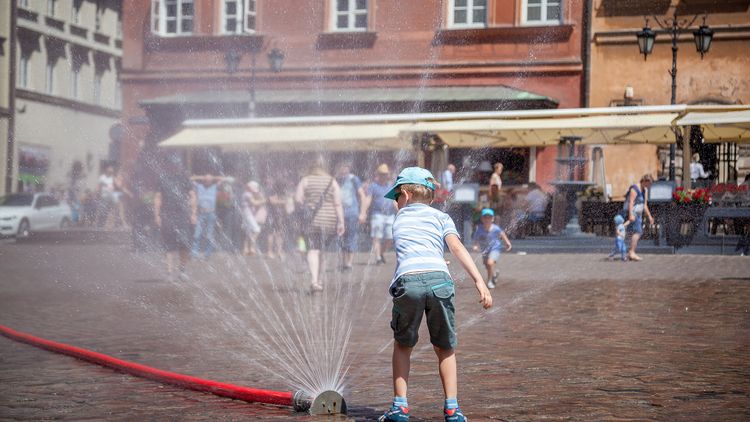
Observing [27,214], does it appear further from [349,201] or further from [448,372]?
[448,372]

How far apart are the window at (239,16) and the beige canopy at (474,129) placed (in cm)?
442

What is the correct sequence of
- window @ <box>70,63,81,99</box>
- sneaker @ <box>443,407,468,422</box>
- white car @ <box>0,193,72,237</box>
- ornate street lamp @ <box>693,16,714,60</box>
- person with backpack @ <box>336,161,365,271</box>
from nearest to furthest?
1. sneaker @ <box>443,407,468,422</box>
2. person with backpack @ <box>336,161,365,271</box>
3. ornate street lamp @ <box>693,16,714,60</box>
4. white car @ <box>0,193,72,237</box>
5. window @ <box>70,63,81,99</box>

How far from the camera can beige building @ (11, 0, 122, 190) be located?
3747 cm

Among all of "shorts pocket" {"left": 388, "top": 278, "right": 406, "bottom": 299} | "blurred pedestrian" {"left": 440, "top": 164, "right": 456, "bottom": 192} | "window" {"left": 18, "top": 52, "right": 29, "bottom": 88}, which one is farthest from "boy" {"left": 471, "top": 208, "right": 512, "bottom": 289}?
"window" {"left": 18, "top": 52, "right": 29, "bottom": 88}

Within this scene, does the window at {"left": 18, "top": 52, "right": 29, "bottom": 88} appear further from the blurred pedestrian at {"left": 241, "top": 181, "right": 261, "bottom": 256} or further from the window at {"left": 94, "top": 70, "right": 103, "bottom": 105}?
the blurred pedestrian at {"left": 241, "top": 181, "right": 261, "bottom": 256}

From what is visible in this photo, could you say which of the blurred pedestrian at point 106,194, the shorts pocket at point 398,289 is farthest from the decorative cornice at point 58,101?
the shorts pocket at point 398,289

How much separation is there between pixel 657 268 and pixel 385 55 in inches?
547

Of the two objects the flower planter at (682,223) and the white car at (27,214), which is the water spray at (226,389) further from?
the white car at (27,214)

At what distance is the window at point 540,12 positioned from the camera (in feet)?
94.5

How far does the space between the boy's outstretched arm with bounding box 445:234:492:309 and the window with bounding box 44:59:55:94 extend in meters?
34.8

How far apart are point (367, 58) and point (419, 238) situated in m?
24.8

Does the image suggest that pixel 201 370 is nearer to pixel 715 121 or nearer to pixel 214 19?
pixel 715 121

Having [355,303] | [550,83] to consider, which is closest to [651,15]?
[550,83]

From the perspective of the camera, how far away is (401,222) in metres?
5.72
